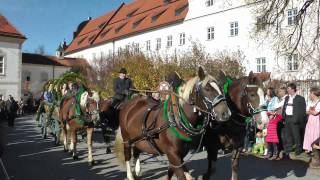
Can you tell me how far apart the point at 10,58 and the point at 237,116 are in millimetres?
41292

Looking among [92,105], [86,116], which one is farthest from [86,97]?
[86,116]

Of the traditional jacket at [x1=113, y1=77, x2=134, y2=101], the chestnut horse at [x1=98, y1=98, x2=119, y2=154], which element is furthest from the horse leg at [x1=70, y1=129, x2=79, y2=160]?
the traditional jacket at [x1=113, y1=77, x2=134, y2=101]

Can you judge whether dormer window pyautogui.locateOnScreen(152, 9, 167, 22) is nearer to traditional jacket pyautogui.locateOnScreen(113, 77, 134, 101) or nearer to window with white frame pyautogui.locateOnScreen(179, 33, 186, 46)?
window with white frame pyautogui.locateOnScreen(179, 33, 186, 46)

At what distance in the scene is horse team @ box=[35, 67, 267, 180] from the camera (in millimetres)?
5727

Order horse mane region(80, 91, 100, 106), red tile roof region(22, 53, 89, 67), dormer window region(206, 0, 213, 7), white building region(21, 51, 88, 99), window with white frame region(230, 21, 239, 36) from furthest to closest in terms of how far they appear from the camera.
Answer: red tile roof region(22, 53, 89, 67), white building region(21, 51, 88, 99), dormer window region(206, 0, 213, 7), window with white frame region(230, 21, 239, 36), horse mane region(80, 91, 100, 106)

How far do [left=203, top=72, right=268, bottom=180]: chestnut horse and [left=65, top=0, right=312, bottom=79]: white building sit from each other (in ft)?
45.1

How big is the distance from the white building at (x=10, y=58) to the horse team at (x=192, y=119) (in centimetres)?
3717

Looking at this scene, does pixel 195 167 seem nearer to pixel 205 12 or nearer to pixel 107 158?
pixel 107 158

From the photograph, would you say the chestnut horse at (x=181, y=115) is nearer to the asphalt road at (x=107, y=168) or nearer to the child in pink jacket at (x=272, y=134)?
the asphalt road at (x=107, y=168)

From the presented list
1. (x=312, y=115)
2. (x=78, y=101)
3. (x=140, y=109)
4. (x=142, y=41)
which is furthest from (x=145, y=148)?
(x=142, y=41)

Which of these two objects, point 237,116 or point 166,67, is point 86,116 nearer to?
point 237,116

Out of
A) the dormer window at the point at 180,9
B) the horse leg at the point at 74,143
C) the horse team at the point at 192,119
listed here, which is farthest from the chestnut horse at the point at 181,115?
the dormer window at the point at 180,9

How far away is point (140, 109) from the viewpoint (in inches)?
297

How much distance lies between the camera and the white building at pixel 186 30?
105 feet
